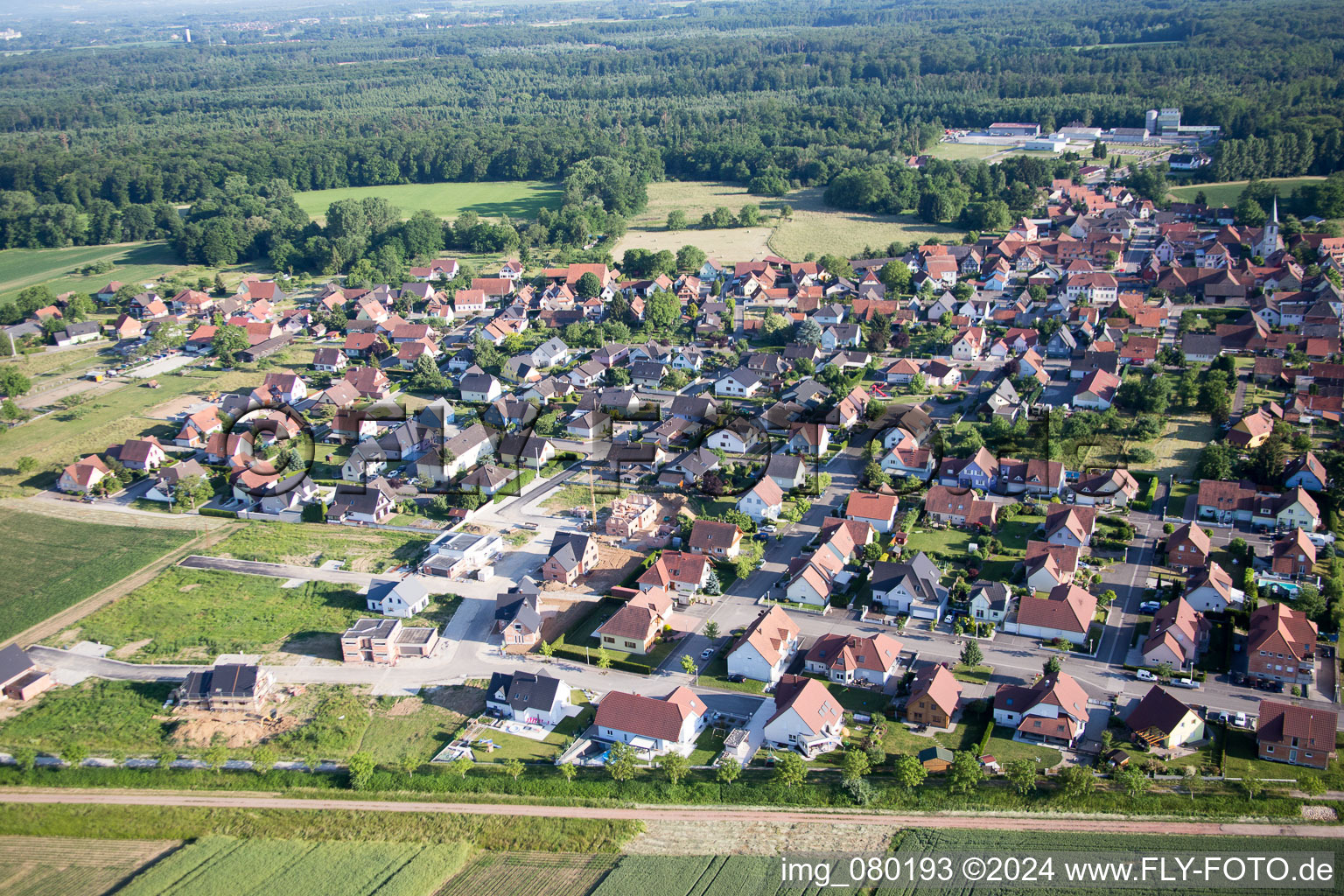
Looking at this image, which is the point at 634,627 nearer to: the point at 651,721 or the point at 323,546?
the point at 651,721

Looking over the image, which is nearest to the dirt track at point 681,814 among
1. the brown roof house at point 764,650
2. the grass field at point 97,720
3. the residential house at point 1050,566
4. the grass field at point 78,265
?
the grass field at point 97,720

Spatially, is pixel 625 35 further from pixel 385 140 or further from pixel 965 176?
pixel 965 176

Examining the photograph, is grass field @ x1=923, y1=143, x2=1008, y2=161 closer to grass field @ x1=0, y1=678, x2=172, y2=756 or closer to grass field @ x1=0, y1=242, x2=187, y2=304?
grass field @ x1=0, y1=242, x2=187, y2=304

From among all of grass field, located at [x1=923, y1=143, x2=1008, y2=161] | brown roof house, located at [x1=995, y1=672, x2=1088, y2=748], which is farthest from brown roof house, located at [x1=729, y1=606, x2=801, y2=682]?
grass field, located at [x1=923, y1=143, x2=1008, y2=161]

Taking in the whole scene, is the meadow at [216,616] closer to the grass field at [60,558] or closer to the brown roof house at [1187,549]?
the grass field at [60,558]

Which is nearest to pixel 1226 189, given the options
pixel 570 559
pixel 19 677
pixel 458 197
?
pixel 458 197

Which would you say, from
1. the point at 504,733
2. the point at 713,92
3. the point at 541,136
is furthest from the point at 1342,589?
the point at 713,92
